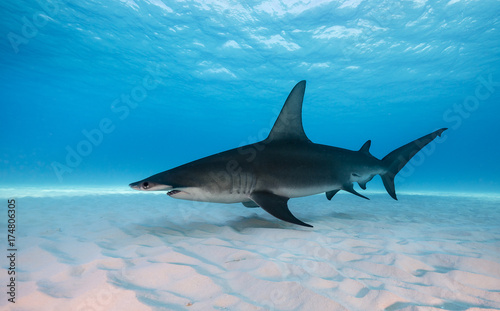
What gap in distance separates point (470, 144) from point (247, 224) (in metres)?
162

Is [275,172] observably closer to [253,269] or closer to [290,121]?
[290,121]

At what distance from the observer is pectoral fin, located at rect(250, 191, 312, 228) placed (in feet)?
10.5

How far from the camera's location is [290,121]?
175 inches

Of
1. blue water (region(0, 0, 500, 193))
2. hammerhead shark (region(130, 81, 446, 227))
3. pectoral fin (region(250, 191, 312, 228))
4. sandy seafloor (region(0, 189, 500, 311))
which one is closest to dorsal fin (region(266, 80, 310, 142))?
hammerhead shark (region(130, 81, 446, 227))

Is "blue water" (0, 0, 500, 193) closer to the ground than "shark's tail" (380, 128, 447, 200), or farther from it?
farther from it

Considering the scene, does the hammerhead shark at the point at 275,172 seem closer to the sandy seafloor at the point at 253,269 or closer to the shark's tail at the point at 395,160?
the shark's tail at the point at 395,160

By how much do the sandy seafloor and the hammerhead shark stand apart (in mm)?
549

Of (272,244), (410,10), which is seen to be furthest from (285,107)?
(410,10)

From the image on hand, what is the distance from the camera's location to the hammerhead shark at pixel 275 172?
11.2ft

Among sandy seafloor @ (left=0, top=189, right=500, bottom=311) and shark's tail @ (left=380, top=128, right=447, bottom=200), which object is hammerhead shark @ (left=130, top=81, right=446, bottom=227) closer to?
shark's tail @ (left=380, top=128, right=447, bottom=200)

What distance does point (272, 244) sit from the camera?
2.98 meters

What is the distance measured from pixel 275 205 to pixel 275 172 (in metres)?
0.70

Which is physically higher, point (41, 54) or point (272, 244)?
point (41, 54)

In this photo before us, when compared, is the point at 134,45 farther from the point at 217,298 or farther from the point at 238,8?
the point at 217,298
